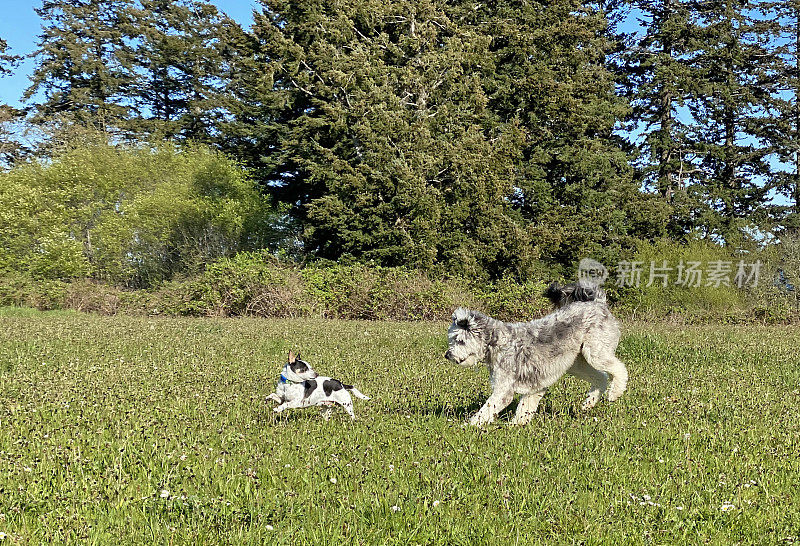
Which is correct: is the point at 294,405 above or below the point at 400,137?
below

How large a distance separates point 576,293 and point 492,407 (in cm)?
187

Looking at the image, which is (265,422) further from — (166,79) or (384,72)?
(166,79)

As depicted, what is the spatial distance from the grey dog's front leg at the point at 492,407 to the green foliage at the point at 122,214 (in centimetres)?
2517

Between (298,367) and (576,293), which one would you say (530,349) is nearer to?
(576,293)

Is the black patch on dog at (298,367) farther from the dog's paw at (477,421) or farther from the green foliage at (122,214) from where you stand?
the green foliage at (122,214)

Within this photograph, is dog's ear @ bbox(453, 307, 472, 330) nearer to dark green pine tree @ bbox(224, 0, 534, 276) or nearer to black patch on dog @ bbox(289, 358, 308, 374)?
black patch on dog @ bbox(289, 358, 308, 374)

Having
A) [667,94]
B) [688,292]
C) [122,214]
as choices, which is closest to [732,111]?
[667,94]

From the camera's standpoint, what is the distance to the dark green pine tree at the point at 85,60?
4131 cm

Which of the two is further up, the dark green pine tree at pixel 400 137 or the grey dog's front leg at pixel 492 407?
the dark green pine tree at pixel 400 137

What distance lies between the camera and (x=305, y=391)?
262 inches

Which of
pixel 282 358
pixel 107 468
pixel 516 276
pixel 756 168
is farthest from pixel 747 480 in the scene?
pixel 756 168

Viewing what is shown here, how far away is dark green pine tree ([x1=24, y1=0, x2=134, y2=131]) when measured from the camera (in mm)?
41312

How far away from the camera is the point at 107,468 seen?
487 centimetres

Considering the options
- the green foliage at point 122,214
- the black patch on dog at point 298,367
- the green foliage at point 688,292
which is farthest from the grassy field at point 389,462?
the green foliage at point 122,214
